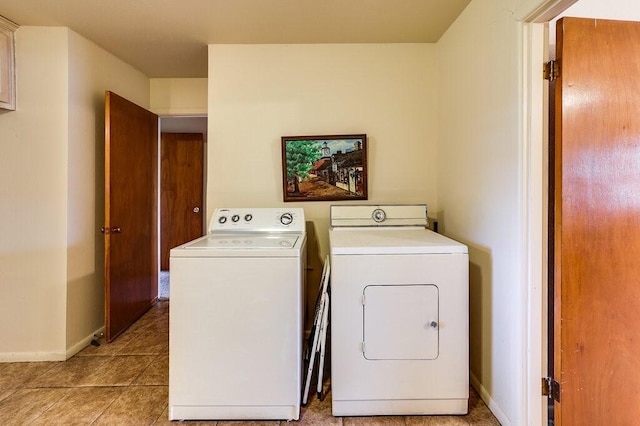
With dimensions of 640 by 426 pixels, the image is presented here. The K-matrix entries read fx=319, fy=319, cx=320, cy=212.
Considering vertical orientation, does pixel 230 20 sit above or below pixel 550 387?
above

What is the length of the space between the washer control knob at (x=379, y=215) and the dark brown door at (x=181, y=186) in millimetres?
3124

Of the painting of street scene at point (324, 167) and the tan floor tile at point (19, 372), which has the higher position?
the painting of street scene at point (324, 167)

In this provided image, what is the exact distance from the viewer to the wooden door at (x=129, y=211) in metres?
2.41

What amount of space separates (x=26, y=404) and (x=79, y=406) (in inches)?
11.9

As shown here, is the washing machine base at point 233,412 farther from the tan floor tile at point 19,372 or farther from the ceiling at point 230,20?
the ceiling at point 230,20

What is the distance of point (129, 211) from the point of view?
2670mm

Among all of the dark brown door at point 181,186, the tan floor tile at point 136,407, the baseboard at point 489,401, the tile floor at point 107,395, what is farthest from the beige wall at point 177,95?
the baseboard at point 489,401

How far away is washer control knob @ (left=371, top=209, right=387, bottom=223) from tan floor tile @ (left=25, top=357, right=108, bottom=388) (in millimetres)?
2093

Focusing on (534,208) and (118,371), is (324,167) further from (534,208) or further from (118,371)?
(118,371)

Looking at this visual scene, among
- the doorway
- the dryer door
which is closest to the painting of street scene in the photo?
the dryer door

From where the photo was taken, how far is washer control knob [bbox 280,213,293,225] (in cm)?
224

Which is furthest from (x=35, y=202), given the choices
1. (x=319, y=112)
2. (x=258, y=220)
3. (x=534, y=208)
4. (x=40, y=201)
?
(x=534, y=208)

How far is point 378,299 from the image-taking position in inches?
61.9

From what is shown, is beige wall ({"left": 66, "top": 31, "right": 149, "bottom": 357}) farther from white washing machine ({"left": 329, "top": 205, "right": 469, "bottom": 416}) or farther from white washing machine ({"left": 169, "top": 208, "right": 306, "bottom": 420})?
white washing machine ({"left": 329, "top": 205, "right": 469, "bottom": 416})
